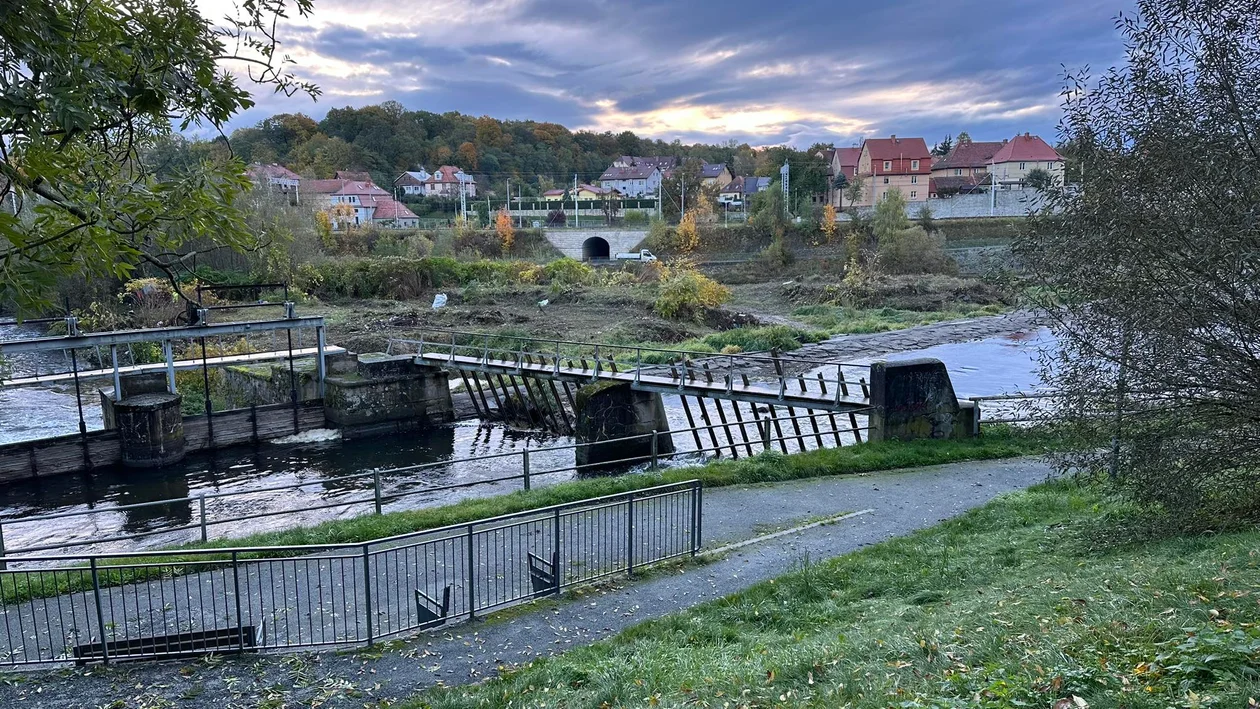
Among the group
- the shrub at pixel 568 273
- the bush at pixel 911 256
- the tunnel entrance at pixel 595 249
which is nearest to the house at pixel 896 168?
the bush at pixel 911 256

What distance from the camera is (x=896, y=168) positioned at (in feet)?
338

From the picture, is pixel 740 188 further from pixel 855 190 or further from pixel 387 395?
pixel 387 395

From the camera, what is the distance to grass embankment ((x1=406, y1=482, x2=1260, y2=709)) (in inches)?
202

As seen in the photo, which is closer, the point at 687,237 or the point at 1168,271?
the point at 1168,271

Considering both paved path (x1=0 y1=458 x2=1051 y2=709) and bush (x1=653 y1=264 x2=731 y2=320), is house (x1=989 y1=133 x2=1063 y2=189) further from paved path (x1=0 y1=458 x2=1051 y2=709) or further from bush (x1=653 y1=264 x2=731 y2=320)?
paved path (x1=0 y1=458 x2=1051 y2=709)

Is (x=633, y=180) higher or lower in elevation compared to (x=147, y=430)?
higher

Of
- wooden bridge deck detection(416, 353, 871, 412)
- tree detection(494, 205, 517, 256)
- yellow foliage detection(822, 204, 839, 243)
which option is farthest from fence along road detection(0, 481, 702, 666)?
yellow foliage detection(822, 204, 839, 243)

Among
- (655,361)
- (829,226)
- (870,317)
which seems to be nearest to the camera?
(655,361)

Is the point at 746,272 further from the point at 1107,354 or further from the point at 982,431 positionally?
the point at 1107,354

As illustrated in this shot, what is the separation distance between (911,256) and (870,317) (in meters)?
24.1

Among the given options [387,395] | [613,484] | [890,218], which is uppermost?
[890,218]

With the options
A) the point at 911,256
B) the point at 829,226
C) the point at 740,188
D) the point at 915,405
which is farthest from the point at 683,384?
the point at 740,188

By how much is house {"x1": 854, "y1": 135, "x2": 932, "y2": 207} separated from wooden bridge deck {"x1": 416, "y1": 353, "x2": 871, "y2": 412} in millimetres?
79564

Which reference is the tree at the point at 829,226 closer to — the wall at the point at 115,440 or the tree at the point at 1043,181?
the wall at the point at 115,440
